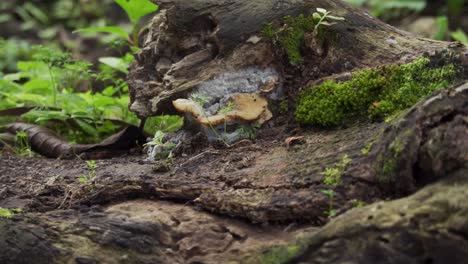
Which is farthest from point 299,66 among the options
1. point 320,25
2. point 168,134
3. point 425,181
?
point 425,181

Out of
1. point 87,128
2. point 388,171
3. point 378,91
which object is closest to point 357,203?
point 388,171

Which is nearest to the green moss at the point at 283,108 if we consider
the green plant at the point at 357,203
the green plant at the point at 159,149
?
the green plant at the point at 159,149

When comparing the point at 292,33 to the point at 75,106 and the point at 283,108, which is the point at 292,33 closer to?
the point at 283,108

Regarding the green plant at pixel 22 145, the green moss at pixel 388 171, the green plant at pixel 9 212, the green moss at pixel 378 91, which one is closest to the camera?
the green moss at pixel 388 171

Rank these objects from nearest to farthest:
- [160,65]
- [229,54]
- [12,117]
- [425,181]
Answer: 1. [425,181]
2. [229,54]
3. [160,65]
4. [12,117]

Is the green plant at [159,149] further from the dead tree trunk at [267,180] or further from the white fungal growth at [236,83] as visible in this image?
the white fungal growth at [236,83]

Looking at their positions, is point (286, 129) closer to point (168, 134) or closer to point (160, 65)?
point (168, 134)
